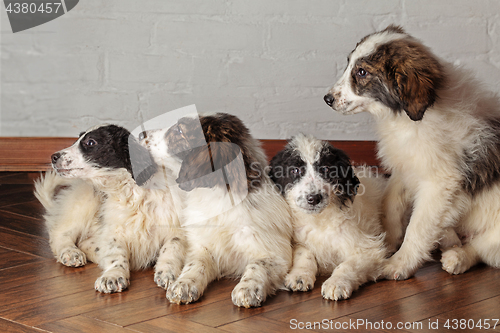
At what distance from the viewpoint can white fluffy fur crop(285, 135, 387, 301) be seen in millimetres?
1995

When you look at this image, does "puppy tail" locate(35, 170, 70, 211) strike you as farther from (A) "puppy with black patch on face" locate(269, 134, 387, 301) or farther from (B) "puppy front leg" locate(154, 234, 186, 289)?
(A) "puppy with black patch on face" locate(269, 134, 387, 301)

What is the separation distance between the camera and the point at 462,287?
6.50 feet

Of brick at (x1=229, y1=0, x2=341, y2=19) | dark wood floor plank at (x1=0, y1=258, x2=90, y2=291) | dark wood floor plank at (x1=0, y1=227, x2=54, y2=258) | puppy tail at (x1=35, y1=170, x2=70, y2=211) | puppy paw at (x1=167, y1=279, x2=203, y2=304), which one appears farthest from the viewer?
brick at (x1=229, y1=0, x2=341, y2=19)

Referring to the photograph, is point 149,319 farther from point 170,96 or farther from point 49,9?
point 49,9

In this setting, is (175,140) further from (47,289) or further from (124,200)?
(47,289)

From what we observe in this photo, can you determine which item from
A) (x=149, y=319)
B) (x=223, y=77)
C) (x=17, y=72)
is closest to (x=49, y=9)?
(x=17, y=72)

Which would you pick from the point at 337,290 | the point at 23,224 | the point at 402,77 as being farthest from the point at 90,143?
the point at 402,77

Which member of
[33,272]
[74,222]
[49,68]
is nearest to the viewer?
[33,272]

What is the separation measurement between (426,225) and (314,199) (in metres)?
0.51

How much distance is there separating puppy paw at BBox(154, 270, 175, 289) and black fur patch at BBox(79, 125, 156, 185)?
0.44 m

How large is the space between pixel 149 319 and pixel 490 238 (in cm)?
148

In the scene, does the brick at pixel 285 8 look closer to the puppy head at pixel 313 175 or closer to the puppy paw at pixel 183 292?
the puppy head at pixel 313 175

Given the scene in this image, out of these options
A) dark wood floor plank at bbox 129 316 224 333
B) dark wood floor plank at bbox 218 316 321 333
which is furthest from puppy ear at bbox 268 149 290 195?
dark wood floor plank at bbox 129 316 224 333

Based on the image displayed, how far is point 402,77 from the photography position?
6.19 feet
